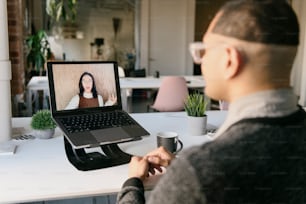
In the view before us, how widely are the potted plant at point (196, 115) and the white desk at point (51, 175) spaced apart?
0.07 meters

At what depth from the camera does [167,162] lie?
3.73ft

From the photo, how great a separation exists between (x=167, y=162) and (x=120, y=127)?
417mm

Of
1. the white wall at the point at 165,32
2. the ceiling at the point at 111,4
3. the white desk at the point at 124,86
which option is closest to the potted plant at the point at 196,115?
the white desk at the point at 124,86

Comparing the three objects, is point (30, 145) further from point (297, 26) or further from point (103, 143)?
point (297, 26)

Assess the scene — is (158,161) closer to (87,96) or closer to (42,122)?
(87,96)

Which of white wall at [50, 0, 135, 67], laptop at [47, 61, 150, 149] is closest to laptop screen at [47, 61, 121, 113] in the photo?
laptop at [47, 61, 150, 149]

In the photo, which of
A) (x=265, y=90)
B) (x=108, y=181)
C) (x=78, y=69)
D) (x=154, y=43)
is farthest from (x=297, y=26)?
(x=154, y=43)

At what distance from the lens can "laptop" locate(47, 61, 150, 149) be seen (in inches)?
55.9

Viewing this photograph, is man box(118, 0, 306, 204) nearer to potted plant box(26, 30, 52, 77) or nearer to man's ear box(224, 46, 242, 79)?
man's ear box(224, 46, 242, 79)

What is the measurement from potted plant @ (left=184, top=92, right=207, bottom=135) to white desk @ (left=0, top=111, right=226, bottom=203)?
0.07 metres

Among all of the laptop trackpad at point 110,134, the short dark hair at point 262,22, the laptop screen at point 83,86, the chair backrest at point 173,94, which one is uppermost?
the short dark hair at point 262,22

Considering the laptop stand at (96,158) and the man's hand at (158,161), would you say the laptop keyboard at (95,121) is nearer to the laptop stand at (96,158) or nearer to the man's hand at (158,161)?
the laptop stand at (96,158)

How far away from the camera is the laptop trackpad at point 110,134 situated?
4.58 ft

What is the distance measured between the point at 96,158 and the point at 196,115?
61 cm
